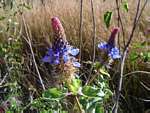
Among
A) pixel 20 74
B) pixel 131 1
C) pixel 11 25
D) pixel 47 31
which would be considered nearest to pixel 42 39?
pixel 47 31

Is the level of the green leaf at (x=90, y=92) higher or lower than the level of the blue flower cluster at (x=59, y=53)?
lower

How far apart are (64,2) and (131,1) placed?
3.48 ft

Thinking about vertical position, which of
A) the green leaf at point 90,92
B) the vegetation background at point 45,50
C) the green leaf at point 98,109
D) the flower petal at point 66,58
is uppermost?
the flower petal at point 66,58

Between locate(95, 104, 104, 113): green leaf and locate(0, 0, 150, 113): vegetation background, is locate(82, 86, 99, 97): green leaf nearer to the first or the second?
locate(95, 104, 104, 113): green leaf

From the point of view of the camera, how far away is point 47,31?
5.33m

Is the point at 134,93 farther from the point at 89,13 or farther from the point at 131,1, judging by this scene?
the point at 131,1

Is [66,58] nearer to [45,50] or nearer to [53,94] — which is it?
[53,94]

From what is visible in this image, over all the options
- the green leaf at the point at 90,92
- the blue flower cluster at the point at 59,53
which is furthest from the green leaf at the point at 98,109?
the blue flower cluster at the point at 59,53

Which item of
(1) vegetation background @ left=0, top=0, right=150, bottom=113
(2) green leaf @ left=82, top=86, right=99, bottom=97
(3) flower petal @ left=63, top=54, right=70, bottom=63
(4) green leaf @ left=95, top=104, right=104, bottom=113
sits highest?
(3) flower petal @ left=63, top=54, right=70, bottom=63

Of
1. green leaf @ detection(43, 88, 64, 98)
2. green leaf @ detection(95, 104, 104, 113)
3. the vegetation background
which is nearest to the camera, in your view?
green leaf @ detection(43, 88, 64, 98)

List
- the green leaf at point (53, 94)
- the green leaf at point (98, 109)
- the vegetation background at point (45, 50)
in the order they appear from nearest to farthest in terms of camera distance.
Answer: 1. the green leaf at point (53, 94)
2. the green leaf at point (98, 109)
3. the vegetation background at point (45, 50)

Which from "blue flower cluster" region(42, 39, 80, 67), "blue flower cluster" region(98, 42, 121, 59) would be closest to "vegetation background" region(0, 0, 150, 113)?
"blue flower cluster" region(98, 42, 121, 59)

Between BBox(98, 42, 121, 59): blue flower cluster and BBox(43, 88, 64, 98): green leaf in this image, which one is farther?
BBox(98, 42, 121, 59): blue flower cluster

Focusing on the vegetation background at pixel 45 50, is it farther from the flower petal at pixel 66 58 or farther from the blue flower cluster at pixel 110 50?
the flower petal at pixel 66 58
